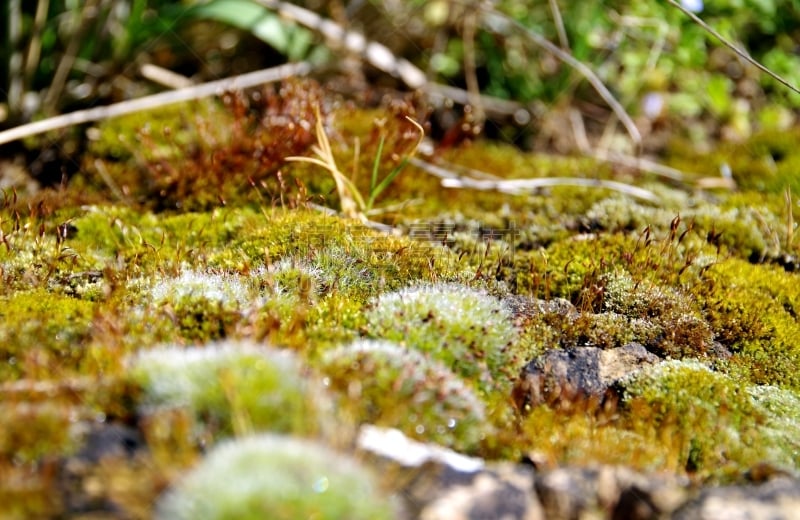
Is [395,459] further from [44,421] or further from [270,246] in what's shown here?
[270,246]

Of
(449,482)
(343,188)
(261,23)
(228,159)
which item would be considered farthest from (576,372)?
(261,23)

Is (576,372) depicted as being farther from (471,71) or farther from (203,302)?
(471,71)

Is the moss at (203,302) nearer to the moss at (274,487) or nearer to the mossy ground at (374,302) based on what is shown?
the mossy ground at (374,302)

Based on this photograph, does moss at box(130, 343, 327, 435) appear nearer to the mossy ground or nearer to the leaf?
the mossy ground

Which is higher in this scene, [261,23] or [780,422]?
[261,23]

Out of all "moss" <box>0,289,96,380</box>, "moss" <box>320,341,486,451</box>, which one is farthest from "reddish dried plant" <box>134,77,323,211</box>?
"moss" <box>320,341,486,451</box>

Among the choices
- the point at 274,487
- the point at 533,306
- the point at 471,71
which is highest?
the point at 471,71

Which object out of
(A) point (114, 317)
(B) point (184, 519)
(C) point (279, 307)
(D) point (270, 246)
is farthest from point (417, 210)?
(B) point (184, 519)
